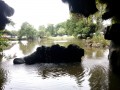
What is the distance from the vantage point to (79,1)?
2169 centimetres

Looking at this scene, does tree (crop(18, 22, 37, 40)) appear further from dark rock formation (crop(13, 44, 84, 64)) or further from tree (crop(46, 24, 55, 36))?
dark rock formation (crop(13, 44, 84, 64))

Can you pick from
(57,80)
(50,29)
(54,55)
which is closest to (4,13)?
(57,80)

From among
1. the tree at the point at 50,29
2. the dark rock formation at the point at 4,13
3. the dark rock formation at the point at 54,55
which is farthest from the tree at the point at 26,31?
the dark rock formation at the point at 4,13

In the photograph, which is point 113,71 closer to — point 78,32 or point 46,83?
point 46,83

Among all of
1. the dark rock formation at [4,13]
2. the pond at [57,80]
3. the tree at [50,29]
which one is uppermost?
the tree at [50,29]

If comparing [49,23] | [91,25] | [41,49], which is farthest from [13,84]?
[49,23]

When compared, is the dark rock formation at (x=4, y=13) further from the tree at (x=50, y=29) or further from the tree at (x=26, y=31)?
the tree at (x=50, y=29)

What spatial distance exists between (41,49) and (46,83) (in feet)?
36.1

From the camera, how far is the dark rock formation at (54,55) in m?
27.4

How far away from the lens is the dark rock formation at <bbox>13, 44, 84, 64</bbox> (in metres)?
27.4

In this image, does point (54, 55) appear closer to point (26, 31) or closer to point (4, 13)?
point (4, 13)

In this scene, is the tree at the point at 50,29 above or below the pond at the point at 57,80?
above

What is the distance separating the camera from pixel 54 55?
27.7 meters

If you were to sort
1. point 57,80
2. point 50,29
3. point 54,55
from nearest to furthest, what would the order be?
point 57,80 < point 54,55 < point 50,29
